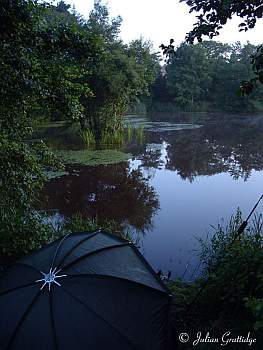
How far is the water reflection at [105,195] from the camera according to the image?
24.1ft

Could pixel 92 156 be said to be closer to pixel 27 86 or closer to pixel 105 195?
pixel 105 195

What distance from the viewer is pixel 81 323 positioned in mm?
Answer: 2299

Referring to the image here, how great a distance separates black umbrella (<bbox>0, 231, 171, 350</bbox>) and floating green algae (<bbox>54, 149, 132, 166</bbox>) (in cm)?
883

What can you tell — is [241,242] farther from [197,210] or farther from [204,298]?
[197,210]

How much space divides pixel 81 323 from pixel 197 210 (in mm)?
5557

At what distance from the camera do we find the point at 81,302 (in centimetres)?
239

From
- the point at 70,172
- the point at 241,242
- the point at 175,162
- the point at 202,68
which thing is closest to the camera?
the point at 241,242

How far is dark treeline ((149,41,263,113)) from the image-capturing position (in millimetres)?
39844

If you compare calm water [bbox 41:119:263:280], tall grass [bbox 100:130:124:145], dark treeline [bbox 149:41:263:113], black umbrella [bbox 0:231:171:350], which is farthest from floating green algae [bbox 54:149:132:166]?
dark treeline [bbox 149:41:263:113]

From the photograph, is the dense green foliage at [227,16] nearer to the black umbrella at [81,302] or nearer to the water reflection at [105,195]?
the black umbrella at [81,302]

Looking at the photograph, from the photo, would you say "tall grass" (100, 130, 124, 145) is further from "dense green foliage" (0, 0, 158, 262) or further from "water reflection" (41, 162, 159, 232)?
"dense green foliage" (0, 0, 158, 262)

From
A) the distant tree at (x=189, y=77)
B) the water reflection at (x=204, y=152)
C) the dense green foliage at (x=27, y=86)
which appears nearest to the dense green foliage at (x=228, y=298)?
the dense green foliage at (x=27, y=86)

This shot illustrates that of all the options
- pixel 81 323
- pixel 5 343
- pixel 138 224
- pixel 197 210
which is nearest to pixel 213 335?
pixel 81 323

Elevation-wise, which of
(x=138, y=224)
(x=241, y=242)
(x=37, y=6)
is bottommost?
(x=138, y=224)
